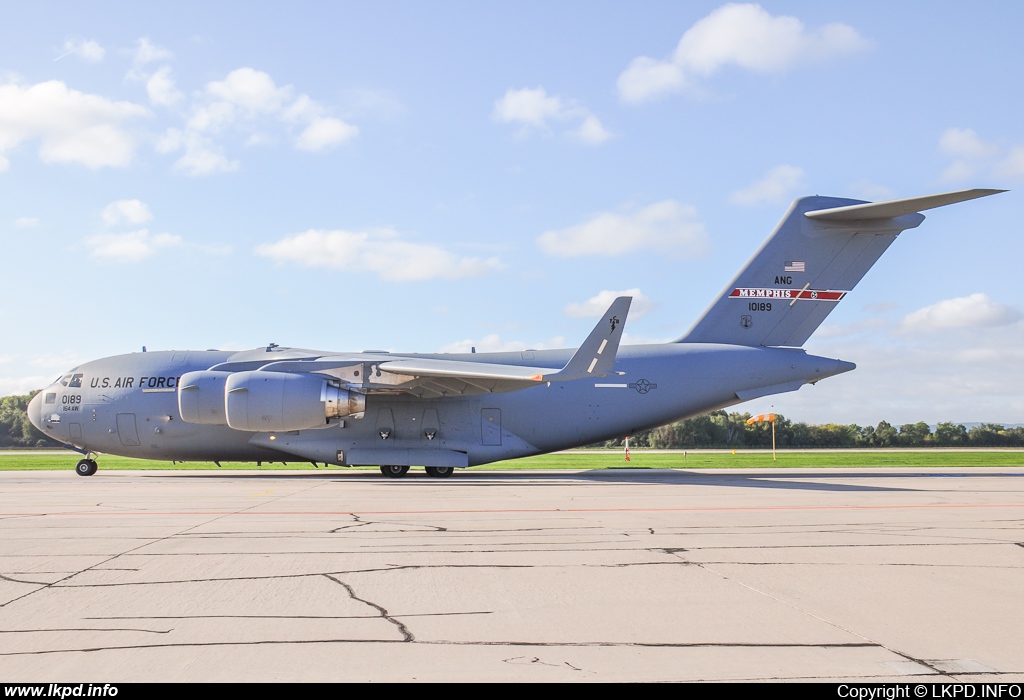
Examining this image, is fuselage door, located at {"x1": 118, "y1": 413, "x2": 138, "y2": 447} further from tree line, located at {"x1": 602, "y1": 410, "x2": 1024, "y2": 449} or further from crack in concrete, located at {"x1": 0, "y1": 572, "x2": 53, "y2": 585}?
tree line, located at {"x1": 602, "y1": 410, "x2": 1024, "y2": 449}

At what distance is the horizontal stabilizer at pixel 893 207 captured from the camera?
18.0m

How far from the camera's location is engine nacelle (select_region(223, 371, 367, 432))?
19156 mm

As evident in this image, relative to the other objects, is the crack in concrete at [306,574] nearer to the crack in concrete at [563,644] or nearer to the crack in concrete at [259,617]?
the crack in concrete at [259,617]

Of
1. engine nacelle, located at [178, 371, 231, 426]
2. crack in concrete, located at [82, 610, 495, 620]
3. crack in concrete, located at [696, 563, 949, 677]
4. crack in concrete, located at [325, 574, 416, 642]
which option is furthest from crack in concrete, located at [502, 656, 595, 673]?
engine nacelle, located at [178, 371, 231, 426]

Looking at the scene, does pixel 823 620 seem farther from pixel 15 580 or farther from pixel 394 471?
pixel 394 471

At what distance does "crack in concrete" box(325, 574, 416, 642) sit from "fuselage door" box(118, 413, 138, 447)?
1735 cm

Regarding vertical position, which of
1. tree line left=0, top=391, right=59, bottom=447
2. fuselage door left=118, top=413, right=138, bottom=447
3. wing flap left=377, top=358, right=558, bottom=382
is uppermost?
wing flap left=377, top=358, right=558, bottom=382

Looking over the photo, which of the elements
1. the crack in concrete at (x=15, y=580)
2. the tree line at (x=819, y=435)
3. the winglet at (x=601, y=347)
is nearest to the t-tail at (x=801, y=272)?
the winglet at (x=601, y=347)

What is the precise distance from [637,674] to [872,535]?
604cm

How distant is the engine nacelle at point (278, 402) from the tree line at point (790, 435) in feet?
121

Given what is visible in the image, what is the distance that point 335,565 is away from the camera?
6961 millimetres

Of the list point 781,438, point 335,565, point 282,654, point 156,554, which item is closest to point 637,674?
point 282,654

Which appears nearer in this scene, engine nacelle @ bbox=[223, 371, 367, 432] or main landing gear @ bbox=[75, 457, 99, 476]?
engine nacelle @ bbox=[223, 371, 367, 432]

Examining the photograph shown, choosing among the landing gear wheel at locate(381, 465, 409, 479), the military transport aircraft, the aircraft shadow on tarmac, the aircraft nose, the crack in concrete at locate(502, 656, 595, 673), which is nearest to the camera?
the crack in concrete at locate(502, 656, 595, 673)
